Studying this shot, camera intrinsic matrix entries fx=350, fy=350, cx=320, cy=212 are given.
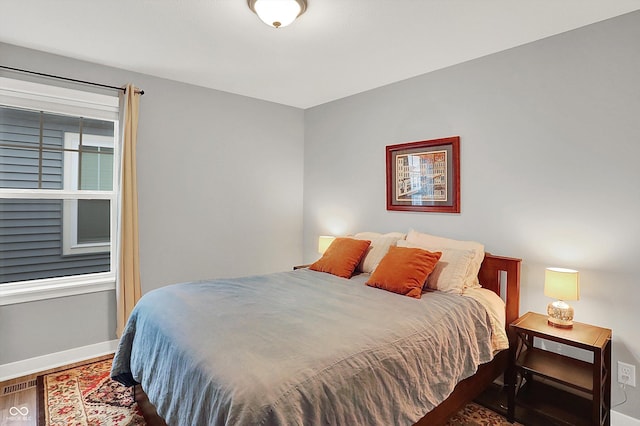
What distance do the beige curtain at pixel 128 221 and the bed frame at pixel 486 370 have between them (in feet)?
3.20

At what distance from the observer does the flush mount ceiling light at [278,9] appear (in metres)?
1.96

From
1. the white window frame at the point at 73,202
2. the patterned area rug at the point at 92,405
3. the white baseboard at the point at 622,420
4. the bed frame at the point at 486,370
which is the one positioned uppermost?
the white window frame at the point at 73,202

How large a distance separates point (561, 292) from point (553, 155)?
37.3 inches

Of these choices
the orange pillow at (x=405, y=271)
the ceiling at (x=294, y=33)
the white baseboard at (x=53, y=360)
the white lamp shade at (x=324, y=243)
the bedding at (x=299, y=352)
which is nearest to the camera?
the bedding at (x=299, y=352)

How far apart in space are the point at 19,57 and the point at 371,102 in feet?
9.90

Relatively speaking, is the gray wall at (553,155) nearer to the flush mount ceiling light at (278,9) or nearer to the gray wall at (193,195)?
the gray wall at (193,195)

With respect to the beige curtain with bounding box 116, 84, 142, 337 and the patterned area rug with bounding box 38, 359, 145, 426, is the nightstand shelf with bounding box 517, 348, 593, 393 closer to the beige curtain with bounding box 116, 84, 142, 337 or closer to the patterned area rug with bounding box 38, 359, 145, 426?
the patterned area rug with bounding box 38, 359, 145, 426

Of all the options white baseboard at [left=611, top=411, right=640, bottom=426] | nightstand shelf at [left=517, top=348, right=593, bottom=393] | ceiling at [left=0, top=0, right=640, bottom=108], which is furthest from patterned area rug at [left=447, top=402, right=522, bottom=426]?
ceiling at [left=0, top=0, right=640, bottom=108]

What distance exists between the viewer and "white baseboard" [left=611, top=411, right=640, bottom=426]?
209 centimetres

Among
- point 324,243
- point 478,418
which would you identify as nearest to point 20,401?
point 324,243

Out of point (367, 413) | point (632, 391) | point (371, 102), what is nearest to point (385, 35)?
point (371, 102)

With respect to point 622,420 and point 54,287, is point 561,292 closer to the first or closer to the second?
point 622,420

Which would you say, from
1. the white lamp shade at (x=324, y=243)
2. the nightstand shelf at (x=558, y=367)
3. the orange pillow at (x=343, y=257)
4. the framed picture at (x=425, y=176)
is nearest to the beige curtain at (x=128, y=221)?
the orange pillow at (x=343, y=257)

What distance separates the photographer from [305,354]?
141cm
